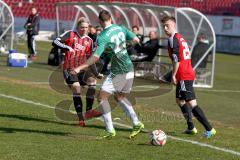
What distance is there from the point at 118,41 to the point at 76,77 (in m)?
1.96

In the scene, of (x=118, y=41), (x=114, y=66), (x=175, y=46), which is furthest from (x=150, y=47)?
(x=118, y=41)

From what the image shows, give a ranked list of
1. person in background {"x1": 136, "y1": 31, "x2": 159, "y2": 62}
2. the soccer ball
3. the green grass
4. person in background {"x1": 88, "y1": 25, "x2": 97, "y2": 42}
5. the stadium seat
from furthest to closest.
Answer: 1. the stadium seat
2. person in background {"x1": 136, "y1": 31, "x2": 159, "y2": 62}
3. person in background {"x1": 88, "y1": 25, "x2": 97, "y2": 42}
4. the soccer ball
5. the green grass

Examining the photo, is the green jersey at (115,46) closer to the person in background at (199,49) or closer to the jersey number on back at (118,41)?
the jersey number on back at (118,41)

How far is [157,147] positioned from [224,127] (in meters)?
2.88

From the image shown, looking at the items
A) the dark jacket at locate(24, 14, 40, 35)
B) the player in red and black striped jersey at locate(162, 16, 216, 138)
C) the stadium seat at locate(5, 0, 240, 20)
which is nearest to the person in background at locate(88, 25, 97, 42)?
the dark jacket at locate(24, 14, 40, 35)

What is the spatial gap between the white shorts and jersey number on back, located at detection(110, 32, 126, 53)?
1.49 ft

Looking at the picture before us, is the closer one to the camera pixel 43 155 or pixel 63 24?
pixel 43 155

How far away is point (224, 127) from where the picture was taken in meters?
12.2

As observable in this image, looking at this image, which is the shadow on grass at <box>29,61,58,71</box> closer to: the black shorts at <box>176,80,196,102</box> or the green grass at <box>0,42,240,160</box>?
the green grass at <box>0,42,240,160</box>

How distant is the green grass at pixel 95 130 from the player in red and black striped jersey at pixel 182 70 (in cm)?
37

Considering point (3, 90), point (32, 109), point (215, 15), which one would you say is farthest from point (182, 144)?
point (215, 15)

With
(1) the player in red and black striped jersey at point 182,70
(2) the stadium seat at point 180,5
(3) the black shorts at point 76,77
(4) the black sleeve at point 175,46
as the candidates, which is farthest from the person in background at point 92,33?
(2) the stadium seat at point 180,5

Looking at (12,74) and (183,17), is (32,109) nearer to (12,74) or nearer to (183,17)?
(12,74)

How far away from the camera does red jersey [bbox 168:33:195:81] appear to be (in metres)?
10.6
